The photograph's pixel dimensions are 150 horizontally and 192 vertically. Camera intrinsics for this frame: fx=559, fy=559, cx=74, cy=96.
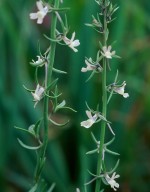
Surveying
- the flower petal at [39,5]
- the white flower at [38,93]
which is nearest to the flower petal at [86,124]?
the white flower at [38,93]

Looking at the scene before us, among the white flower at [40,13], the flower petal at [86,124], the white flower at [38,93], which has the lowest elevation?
the flower petal at [86,124]

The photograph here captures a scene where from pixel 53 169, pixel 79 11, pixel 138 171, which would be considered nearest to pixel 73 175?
pixel 53 169

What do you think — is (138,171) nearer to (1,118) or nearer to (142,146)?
(142,146)

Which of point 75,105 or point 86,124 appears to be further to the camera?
point 75,105

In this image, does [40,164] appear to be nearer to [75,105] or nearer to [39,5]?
[39,5]

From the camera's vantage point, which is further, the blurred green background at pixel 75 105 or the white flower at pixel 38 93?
the blurred green background at pixel 75 105

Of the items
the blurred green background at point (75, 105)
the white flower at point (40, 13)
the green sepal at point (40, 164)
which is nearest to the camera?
the white flower at point (40, 13)

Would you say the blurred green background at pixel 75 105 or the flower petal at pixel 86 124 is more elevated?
the blurred green background at pixel 75 105

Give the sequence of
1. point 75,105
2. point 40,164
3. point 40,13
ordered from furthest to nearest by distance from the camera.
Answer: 1. point 75,105
2. point 40,164
3. point 40,13

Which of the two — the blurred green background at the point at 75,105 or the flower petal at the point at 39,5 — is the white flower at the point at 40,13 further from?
the blurred green background at the point at 75,105

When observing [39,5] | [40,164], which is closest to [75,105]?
[40,164]
